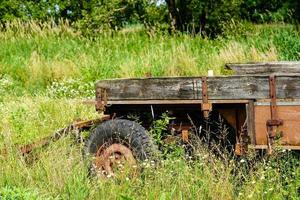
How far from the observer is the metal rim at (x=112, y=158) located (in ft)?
20.7

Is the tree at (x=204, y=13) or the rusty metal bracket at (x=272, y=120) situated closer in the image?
the rusty metal bracket at (x=272, y=120)

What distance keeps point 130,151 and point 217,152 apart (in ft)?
2.62

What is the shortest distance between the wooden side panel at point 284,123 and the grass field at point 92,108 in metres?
→ 0.14

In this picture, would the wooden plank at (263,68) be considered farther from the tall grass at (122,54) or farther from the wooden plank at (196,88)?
the tall grass at (122,54)

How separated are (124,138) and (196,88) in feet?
2.83

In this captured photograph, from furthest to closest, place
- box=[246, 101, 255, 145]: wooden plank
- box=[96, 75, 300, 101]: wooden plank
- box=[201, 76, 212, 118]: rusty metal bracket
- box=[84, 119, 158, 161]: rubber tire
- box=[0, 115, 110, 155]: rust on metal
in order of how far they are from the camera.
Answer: box=[0, 115, 110, 155]: rust on metal, box=[84, 119, 158, 161]: rubber tire, box=[201, 76, 212, 118]: rusty metal bracket, box=[246, 101, 255, 145]: wooden plank, box=[96, 75, 300, 101]: wooden plank

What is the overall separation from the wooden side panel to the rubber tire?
98 centimetres

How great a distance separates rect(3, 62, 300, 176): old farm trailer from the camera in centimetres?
575

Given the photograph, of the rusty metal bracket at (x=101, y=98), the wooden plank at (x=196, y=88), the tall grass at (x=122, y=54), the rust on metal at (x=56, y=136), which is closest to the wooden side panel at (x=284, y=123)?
the wooden plank at (x=196, y=88)

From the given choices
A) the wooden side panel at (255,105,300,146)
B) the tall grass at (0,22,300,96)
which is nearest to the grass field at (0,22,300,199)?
the tall grass at (0,22,300,96)

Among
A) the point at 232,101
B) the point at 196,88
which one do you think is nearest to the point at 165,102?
the point at 196,88

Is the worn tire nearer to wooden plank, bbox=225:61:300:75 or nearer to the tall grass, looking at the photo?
wooden plank, bbox=225:61:300:75

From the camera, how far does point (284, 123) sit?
576 cm

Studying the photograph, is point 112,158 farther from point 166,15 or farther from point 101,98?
point 166,15
